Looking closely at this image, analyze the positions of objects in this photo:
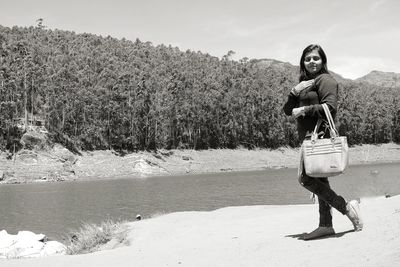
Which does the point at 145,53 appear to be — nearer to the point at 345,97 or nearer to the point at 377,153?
the point at 345,97

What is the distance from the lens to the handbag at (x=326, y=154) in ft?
18.4

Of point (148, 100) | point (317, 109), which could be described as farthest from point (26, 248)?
point (148, 100)

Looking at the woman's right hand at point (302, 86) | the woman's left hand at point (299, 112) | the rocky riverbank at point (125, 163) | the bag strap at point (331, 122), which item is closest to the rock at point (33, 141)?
the rocky riverbank at point (125, 163)

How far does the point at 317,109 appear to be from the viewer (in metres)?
5.87

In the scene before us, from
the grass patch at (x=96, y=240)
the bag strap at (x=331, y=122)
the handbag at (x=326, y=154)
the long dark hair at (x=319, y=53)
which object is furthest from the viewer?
the grass patch at (x=96, y=240)

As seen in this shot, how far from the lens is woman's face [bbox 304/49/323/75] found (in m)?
6.33

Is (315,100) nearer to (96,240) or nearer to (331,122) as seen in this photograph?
(331,122)

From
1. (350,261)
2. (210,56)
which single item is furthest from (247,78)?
(350,261)

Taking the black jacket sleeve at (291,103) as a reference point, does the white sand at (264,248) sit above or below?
below

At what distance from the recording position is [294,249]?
18.8 ft

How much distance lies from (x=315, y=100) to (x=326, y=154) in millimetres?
798

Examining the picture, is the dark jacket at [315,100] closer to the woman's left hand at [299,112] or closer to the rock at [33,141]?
the woman's left hand at [299,112]

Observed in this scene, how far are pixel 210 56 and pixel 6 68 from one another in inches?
2714

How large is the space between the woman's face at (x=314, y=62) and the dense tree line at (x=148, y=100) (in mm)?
58708
